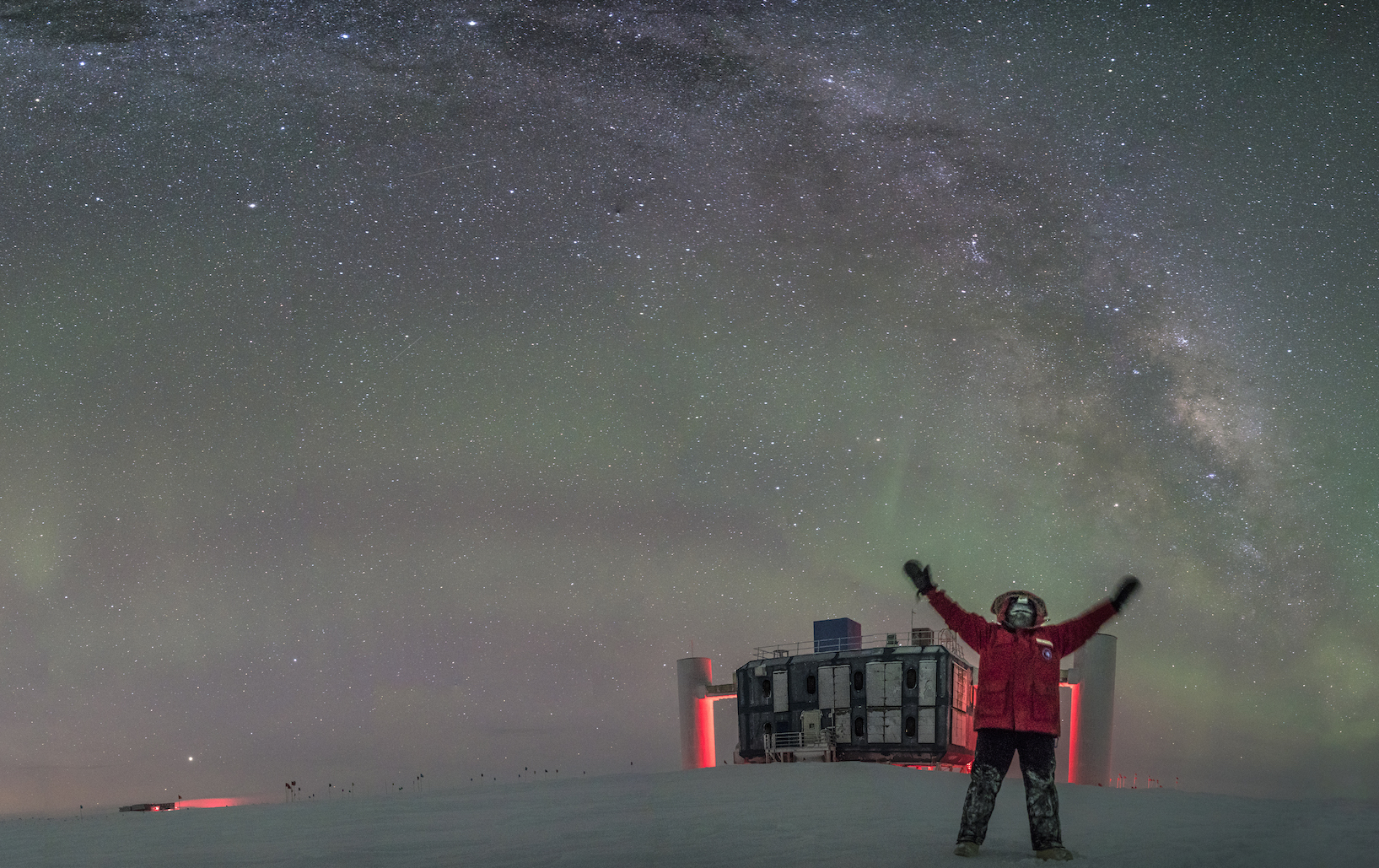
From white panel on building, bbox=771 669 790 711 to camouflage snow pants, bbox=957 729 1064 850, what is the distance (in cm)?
2484

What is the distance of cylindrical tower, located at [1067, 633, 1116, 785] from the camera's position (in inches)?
1491

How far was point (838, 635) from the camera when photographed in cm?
3506

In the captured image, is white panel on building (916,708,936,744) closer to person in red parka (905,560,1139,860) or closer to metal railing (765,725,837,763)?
metal railing (765,725,837,763)

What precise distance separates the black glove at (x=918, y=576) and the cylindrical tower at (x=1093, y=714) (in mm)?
31132

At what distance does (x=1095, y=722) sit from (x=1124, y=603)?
3153 cm

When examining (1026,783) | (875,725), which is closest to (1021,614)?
(1026,783)

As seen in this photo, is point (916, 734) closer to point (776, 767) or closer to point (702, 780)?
point (776, 767)

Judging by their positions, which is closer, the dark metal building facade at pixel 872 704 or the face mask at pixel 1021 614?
the face mask at pixel 1021 614

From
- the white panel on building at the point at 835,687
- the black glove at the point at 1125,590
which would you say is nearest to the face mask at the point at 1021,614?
the black glove at the point at 1125,590

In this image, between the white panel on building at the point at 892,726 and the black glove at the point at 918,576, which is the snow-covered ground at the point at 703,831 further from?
the white panel on building at the point at 892,726

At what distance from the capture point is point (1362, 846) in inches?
366

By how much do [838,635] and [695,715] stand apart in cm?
783

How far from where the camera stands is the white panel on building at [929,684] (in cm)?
3111

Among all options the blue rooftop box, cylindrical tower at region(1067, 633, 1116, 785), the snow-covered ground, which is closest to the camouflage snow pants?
the snow-covered ground
